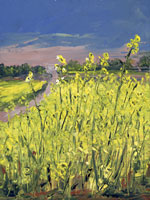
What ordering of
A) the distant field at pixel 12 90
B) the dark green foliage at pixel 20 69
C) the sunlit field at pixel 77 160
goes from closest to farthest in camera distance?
the sunlit field at pixel 77 160 < the distant field at pixel 12 90 < the dark green foliage at pixel 20 69

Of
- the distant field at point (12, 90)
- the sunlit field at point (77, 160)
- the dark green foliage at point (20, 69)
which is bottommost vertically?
the sunlit field at point (77, 160)

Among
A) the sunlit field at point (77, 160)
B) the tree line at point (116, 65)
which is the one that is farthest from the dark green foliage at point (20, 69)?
the sunlit field at point (77, 160)

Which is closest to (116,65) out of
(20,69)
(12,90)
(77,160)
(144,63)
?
(144,63)

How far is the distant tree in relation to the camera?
4.82m

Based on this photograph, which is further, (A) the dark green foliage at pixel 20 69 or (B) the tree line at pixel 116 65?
(A) the dark green foliage at pixel 20 69

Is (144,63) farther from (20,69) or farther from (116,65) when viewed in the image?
(20,69)

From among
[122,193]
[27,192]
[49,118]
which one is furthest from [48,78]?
[122,193]

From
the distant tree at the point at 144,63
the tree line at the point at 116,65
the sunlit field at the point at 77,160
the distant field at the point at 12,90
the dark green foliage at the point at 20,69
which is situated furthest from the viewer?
the distant tree at the point at 144,63

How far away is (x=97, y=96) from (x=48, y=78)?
1.20 meters

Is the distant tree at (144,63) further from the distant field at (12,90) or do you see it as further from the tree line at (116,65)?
the distant field at (12,90)

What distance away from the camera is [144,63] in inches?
194

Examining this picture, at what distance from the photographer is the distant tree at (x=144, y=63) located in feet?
15.8

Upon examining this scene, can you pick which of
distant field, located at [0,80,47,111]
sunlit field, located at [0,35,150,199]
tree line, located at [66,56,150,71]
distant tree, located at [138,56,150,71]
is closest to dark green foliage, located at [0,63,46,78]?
distant field, located at [0,80,47,111]

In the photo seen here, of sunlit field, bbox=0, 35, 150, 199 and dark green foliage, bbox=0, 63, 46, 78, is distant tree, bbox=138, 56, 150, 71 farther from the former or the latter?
sunlit field, bbox=0, 35, 150, 199
